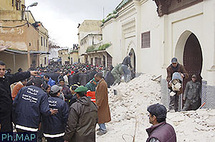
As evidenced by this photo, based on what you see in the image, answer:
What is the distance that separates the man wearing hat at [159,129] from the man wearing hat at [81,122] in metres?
1.45

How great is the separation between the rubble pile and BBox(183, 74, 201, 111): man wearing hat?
1476 millimetres

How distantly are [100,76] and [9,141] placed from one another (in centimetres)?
321

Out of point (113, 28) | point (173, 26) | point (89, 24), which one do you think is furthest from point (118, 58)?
point (89, 24)

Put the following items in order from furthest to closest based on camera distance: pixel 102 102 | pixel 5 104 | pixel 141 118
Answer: pixel 141 118 → pixel 102 102 → pixel 5 104

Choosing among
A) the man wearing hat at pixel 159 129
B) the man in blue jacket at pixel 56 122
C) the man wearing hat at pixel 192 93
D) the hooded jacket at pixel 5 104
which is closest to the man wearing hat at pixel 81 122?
the man in blue jacket at pixel 56 122

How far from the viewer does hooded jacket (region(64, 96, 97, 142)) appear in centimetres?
369

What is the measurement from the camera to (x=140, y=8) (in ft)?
39.4

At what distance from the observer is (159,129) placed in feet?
8.53

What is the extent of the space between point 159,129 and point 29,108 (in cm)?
245

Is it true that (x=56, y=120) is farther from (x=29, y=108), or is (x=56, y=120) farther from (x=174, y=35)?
(x=174, y=35)

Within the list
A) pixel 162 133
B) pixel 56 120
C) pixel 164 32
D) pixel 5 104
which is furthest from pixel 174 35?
pixel 5 104

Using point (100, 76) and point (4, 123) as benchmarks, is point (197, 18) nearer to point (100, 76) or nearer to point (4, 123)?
point (100, 76)

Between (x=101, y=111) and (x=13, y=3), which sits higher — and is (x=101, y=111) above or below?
below

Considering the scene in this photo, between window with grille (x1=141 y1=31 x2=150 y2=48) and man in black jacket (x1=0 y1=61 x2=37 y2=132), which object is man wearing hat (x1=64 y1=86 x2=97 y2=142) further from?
window with grille (x1=141 y1=31 x2=150 y2=48)
